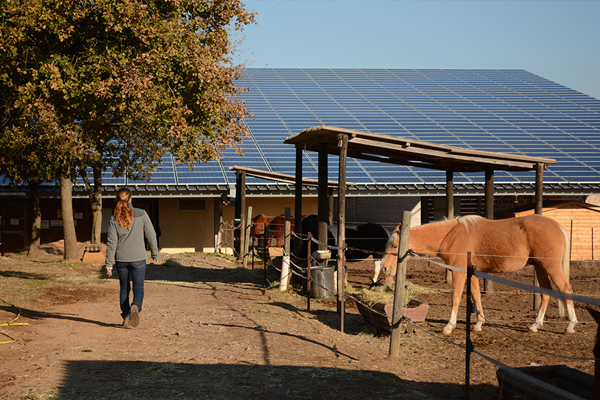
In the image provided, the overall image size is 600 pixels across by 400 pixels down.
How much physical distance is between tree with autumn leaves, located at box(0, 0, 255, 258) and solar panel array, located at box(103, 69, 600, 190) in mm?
5165

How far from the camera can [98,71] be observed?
930 centimetres

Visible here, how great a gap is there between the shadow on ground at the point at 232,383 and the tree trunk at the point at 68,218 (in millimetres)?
11687

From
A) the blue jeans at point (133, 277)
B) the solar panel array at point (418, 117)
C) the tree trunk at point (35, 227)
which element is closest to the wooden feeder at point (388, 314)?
the blue jeans at point (133, 277)

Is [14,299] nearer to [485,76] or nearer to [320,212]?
[320,212]

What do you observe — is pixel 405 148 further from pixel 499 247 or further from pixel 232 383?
pixel 232 383

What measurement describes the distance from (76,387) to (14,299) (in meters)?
→ 5.70

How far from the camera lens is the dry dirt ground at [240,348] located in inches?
184

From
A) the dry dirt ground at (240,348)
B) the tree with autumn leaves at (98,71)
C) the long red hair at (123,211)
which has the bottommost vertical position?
the dry dirt ground at (240,348)

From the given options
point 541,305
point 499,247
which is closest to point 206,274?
point 499,247

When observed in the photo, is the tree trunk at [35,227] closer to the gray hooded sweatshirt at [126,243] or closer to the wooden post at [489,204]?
the gray hooded sweatshirt at [126,243]

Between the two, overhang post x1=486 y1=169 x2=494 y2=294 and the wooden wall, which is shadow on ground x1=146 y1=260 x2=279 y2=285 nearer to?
overhang post x1=486 y1=169 x2=494 y2=294

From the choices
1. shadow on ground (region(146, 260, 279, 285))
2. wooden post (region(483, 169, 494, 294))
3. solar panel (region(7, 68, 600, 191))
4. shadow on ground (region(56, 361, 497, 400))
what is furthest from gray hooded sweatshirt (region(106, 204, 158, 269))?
solar panel (region(7, 68, 600, 191))

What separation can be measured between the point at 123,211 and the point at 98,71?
11.6 feet

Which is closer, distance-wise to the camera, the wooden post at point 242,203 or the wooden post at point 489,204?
the wooden post at point 489,204
